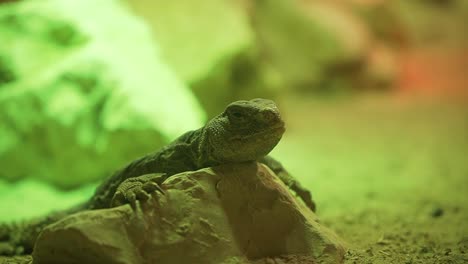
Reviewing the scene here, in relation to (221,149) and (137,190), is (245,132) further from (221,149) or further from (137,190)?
(137,190)

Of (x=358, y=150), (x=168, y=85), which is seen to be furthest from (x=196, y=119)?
(x=358, y=150)

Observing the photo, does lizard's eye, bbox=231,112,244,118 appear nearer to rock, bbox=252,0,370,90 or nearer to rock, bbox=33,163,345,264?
rock, bbox=33,163,345,264

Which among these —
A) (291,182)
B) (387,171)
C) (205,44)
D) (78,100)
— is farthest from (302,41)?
(291,182)

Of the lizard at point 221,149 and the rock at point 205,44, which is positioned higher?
the rock at point 205,44

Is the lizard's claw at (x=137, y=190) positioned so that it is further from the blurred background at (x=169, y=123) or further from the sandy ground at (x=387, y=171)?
the blurred background at (x=169, y=123)

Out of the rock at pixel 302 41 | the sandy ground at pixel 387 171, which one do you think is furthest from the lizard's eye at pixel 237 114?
the rock at pixel 302 41

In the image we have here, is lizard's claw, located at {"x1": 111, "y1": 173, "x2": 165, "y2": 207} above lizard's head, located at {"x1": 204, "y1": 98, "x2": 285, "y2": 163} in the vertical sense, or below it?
below

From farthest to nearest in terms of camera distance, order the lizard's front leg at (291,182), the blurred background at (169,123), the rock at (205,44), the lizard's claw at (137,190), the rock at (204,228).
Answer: the rock at (205,44)
the blurred background at (169,123)
the lizard's front leg at (291,182)
the lizard's claw at (137,190)
the rock at (204,228)

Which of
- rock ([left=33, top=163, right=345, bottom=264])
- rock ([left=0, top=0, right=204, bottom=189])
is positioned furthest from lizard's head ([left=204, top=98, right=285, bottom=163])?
rock ([left=0, top=0, right=204, bottom=189])
